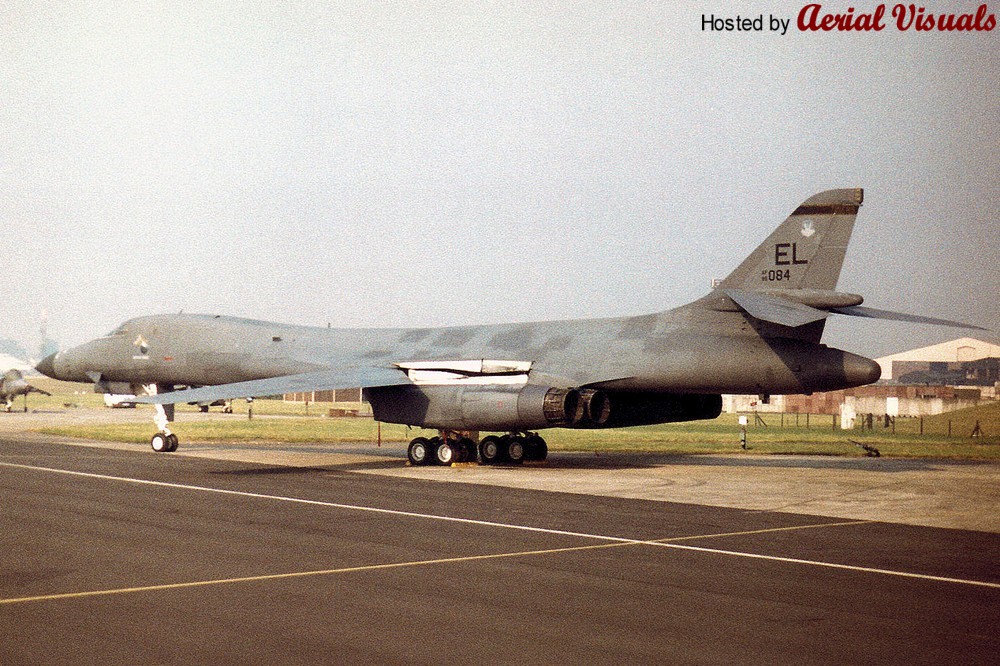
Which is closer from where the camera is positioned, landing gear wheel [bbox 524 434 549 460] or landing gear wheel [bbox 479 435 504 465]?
landing gear wheel [bbox 479 435 504 465]

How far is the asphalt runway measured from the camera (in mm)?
7180

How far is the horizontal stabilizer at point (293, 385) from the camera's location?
2189 centimetres

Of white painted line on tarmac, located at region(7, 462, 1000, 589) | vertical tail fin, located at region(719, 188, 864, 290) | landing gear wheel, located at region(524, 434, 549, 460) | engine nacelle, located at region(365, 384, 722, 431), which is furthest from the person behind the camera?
landing gear wheel, located at region(524, 434, 549, 460)

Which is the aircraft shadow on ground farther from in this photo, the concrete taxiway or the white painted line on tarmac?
the concrete taxiway

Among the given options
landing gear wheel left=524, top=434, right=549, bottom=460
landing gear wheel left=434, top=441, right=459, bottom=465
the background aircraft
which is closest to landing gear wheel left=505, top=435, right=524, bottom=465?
landing gear wheel left=524, top=434, right=549, bottom=460

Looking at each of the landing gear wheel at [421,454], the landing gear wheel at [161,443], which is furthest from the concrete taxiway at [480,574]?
the landing gear wheel at [161,443]

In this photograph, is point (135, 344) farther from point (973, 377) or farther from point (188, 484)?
point (973, 377)

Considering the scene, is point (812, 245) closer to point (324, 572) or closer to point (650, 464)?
point (650, 464)

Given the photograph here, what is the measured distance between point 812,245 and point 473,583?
15102 mm

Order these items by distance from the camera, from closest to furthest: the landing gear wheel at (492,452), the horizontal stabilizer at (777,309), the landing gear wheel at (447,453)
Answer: the horizontal stabilizer at (777,309), the landing gear wheel at (447,453), the landing gear wheel at (492,452)

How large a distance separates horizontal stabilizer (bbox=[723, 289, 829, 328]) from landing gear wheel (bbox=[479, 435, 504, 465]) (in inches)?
285

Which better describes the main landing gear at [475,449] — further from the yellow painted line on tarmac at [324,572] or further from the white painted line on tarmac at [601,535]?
the yellow painted line on tarmac at [324,572]

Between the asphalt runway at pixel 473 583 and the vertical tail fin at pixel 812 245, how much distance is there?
7497 mm

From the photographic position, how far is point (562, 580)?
9898mm
